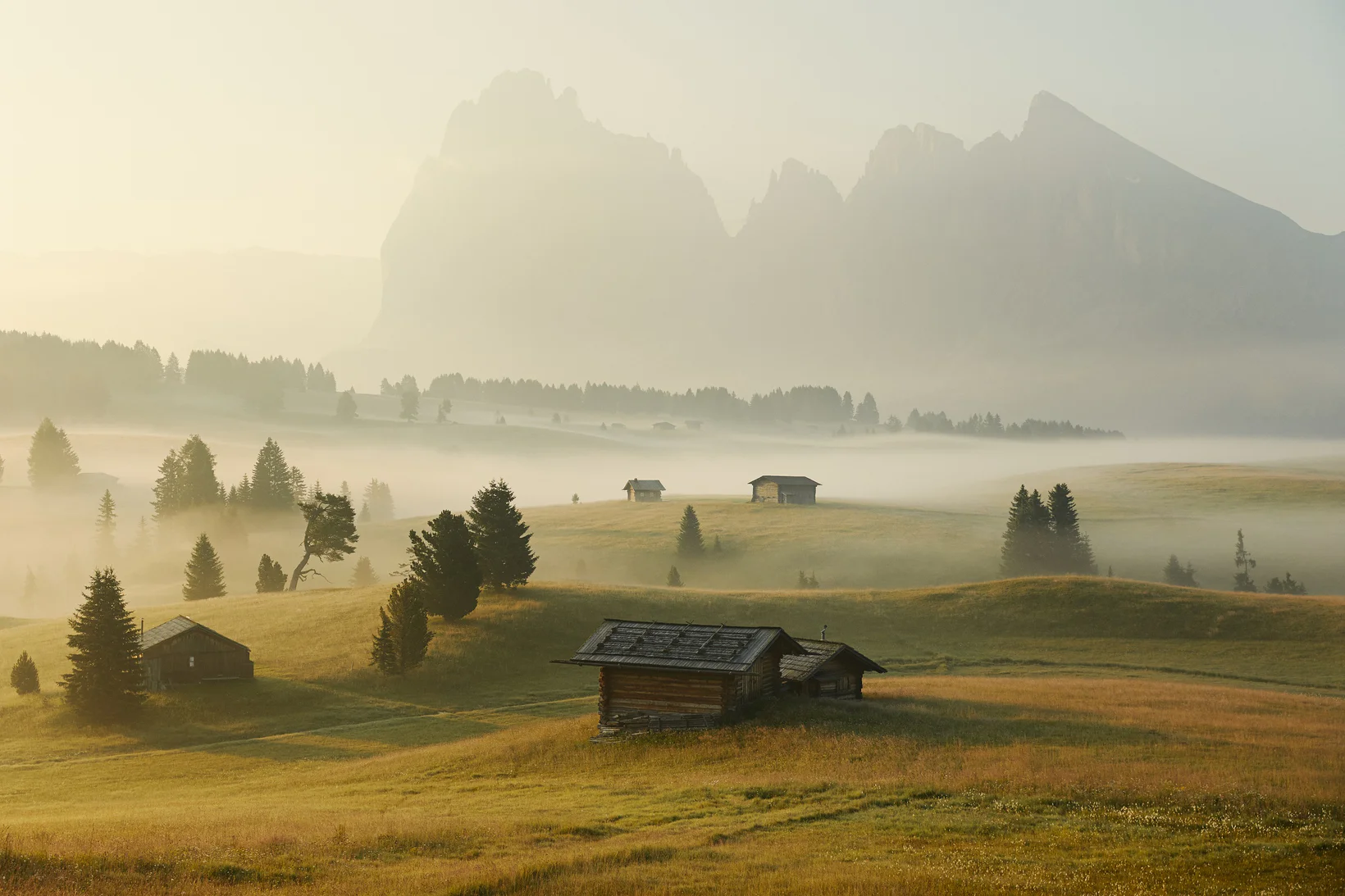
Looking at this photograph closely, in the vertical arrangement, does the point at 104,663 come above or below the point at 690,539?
below

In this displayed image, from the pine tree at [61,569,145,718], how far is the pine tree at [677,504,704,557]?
210 feet

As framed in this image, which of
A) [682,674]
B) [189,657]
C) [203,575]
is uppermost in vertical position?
[203,575]

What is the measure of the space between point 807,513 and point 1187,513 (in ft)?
167

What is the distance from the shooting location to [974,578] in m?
101

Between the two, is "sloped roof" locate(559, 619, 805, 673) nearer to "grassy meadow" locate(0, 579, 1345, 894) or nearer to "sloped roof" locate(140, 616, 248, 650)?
"grassy meadow" locate(0, 579, 1345, 894)

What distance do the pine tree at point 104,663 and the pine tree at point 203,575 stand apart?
4241 centimetres

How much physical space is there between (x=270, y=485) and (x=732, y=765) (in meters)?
129

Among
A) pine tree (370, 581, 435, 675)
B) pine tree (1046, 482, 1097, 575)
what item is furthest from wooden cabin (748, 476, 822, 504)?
pine tree (370, 581, 435, 675)

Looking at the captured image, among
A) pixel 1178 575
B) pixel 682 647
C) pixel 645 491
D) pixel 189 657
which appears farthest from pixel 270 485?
pixel 1178 575

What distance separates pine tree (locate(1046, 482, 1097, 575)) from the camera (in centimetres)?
10612

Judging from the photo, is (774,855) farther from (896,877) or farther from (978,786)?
(978,786)

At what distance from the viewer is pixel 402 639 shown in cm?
5962

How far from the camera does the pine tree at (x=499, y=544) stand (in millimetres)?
75562

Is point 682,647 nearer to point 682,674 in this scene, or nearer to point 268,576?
point 682,674
